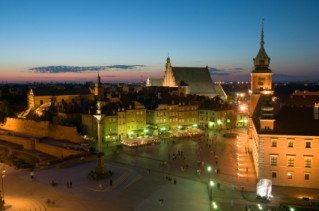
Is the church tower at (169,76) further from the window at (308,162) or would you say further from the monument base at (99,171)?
the window at (308,162)

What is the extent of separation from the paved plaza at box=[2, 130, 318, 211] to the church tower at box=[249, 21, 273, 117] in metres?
7.18

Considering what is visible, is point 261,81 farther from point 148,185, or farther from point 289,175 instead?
point 148,185

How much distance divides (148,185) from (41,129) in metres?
32.2

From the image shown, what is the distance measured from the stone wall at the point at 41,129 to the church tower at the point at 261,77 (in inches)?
949

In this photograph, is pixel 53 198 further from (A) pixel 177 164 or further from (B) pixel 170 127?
(B) pixel 170 127

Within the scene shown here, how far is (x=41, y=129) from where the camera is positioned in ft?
194

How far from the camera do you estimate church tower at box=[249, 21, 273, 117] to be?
45750 millimetres

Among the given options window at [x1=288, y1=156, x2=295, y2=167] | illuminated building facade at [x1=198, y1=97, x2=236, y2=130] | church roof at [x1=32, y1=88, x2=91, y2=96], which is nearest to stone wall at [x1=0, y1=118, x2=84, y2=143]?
church roof at [x1=32, y1=88, x2=91, y2=96]

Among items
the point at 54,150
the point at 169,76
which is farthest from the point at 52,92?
the point at 54,150

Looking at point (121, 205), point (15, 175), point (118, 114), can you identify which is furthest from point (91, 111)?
point (121, 205)

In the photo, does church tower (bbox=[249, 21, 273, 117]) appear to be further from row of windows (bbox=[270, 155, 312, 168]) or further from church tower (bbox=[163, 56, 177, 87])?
church tower (bbox=[163, 56, 177, 87])

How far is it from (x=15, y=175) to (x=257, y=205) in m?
23.1

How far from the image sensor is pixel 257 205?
27.0 m

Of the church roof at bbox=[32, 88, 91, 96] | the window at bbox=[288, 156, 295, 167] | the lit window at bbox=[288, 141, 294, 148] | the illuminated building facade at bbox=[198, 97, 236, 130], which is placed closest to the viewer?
the window at bbox=[288, 156, 295, 167]
